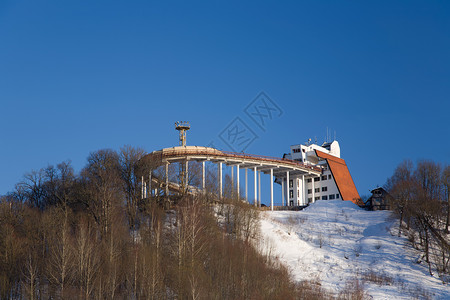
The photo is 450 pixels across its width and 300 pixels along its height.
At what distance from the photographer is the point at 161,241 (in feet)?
167

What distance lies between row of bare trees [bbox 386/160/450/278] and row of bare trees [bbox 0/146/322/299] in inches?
741

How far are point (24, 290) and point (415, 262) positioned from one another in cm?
4087

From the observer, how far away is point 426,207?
193 ft

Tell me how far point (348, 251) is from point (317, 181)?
1388 inches

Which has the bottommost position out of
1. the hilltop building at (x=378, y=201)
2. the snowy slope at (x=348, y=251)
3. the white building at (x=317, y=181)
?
the snowy slope at (x=348, y=251)

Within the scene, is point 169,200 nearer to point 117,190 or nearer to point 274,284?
point 117,190

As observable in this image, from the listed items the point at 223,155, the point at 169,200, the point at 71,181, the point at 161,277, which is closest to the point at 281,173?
the point at 223,155

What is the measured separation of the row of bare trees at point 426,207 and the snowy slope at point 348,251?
A: 1.75 metres

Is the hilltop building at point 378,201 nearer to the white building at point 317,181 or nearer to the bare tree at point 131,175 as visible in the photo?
the white building at point 317,181

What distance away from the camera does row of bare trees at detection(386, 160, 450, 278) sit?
5688cm

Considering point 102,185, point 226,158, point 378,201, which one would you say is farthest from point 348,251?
point 102,185

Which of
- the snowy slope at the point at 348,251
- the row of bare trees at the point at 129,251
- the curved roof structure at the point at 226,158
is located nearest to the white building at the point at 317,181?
the curved roof structure at the point at 226,158

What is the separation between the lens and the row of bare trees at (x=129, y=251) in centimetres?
4269

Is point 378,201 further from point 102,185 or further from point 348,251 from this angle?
point 102,185
